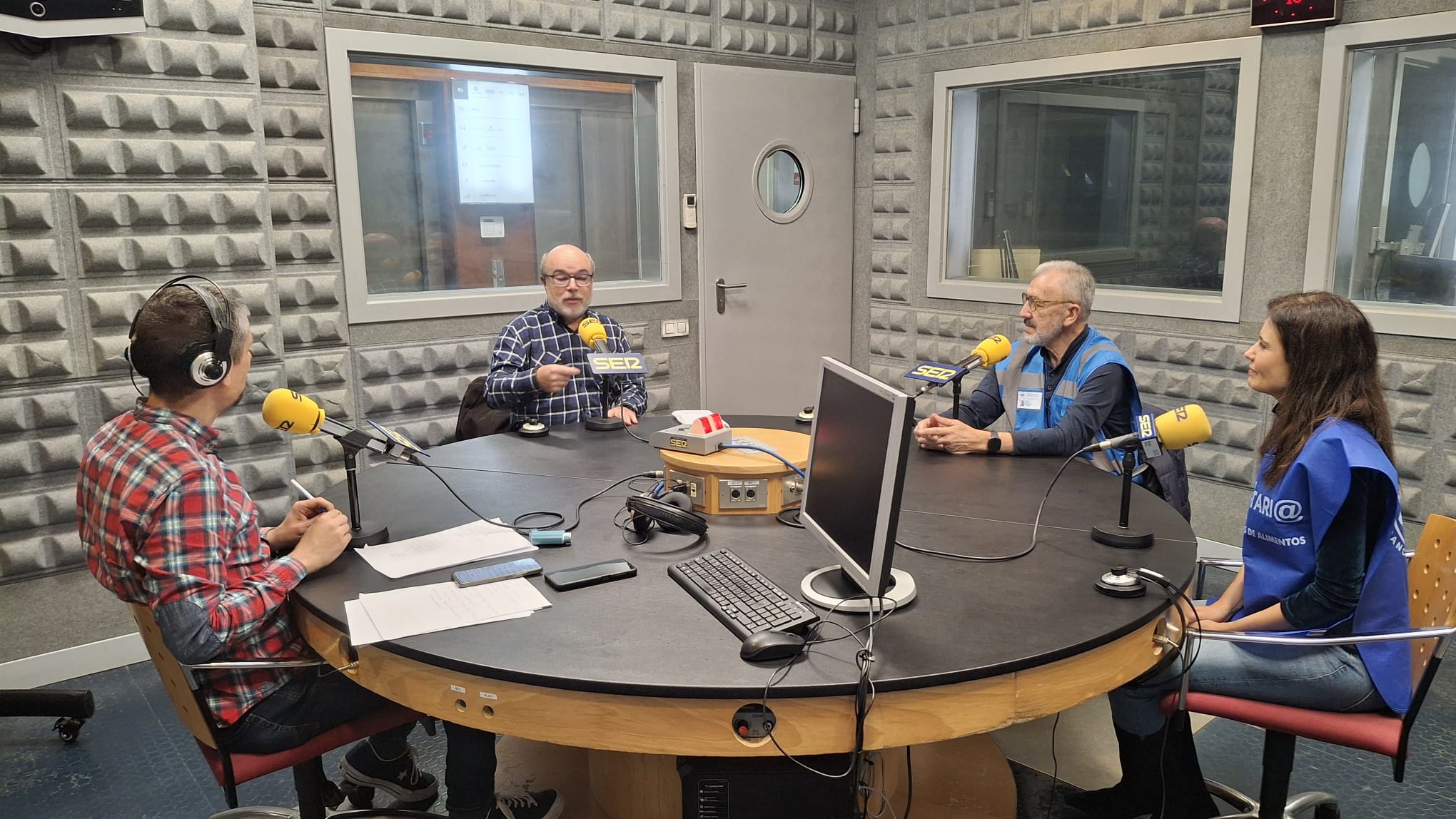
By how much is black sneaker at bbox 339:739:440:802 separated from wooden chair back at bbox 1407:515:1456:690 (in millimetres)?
2420

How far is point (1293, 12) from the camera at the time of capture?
4273 millimetres

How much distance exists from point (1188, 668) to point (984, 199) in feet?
13.9

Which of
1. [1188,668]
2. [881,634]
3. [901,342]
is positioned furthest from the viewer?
[901,342]

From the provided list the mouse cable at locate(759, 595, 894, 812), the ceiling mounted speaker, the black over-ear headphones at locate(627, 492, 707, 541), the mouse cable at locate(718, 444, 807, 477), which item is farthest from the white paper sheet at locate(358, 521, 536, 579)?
the ceiling mounted speaker

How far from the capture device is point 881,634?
1.87 m

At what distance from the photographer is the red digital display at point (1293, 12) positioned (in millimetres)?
4160

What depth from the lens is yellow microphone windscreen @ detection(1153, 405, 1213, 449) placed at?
2391mm

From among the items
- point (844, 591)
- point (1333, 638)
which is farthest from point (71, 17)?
point (1333, 638)

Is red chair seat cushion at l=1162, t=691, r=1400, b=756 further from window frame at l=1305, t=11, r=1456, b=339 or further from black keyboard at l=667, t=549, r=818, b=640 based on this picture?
window frame at l=1305, t=11, r=1456, b=339

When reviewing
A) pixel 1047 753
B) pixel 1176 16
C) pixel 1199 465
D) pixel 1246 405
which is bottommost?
pixel 1047 753

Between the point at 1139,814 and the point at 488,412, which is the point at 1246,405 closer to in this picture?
the point at 1139,814

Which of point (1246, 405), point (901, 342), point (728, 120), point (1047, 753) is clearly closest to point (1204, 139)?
point (1246, 405)

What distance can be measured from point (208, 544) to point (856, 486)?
1.28 metres

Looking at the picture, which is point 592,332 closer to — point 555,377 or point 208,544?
point 555,377
